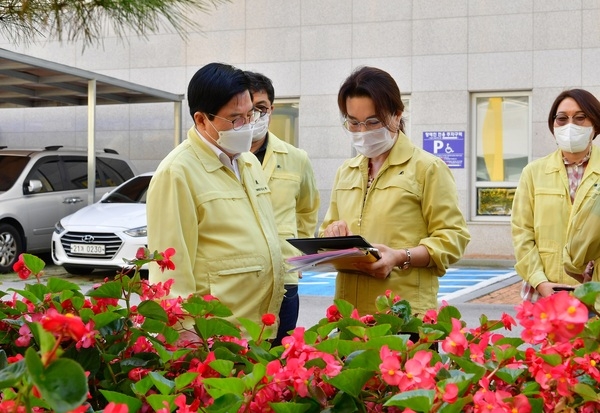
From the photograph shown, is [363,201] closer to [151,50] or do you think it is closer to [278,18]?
[278,18]

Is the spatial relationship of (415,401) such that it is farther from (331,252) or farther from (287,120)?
(287,120)

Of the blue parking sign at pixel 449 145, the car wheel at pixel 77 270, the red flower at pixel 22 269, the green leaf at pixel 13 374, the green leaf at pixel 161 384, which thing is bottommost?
the car wheel at pixel 77 270

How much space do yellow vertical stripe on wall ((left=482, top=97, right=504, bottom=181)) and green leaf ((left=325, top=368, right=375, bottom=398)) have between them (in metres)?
16.1

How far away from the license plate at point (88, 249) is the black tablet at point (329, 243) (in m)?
9.75

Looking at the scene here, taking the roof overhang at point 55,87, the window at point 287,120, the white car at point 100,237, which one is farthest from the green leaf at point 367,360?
the window at point 287,120

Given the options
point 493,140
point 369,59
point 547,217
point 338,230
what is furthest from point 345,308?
point 369,59

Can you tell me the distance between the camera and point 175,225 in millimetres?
2949

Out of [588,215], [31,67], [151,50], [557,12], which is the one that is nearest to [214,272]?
[588,215]

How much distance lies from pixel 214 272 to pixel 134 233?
965 cm

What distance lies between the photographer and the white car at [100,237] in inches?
493

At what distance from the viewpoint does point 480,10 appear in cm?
1716

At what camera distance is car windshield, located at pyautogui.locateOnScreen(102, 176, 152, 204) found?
545 inches

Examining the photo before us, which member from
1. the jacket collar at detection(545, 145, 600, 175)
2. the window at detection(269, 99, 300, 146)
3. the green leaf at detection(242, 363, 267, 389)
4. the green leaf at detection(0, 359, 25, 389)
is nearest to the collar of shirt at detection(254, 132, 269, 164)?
the jacket collar at detection(545, 145, 600, 175)

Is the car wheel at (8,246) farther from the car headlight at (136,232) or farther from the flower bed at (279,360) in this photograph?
the flower bed at (279,360)
